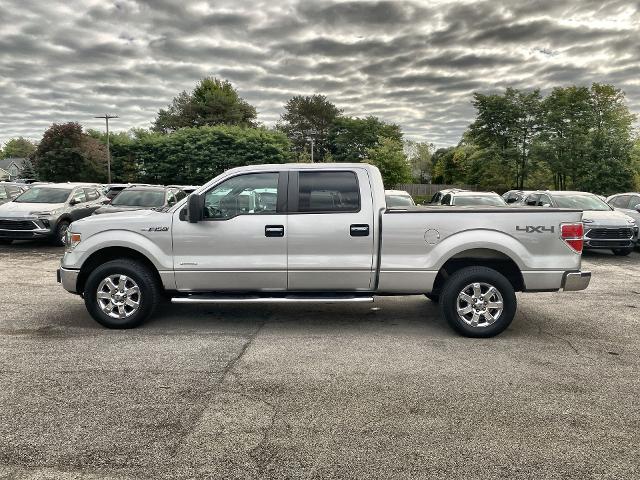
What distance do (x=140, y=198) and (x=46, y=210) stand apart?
2654mm

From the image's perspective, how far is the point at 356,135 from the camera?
7962 cm

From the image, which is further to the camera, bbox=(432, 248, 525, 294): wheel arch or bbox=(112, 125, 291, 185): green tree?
bbox=(112, 125, 291, 185): green tree

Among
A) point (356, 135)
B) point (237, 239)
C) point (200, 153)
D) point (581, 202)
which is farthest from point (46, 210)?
point (356, 135)

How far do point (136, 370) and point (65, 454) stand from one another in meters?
1.47

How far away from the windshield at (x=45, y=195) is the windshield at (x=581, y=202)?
559 inches

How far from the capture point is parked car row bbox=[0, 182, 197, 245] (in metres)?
12.6

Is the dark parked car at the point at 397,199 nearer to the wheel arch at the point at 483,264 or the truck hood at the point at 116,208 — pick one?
the truck hood at the point at 116,208

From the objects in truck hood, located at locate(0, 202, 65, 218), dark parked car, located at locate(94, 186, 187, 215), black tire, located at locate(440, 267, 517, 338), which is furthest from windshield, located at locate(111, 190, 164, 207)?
black tire, located at locate(440, 267, 517, 338)

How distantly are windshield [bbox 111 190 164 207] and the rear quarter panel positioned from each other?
8.57 meters

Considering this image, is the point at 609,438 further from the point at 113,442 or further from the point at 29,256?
the point at 29,256

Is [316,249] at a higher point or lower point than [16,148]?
lower

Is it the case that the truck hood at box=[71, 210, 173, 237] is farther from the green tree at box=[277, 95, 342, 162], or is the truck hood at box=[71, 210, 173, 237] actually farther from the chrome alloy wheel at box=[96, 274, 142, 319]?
the green tree at box=[277, 95, 342, 162]

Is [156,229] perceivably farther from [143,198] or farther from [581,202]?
[581,202]

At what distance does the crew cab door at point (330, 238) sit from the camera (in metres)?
5.64
